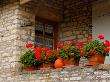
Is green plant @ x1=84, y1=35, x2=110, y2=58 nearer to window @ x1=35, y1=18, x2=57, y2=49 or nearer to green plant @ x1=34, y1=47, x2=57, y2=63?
green plant @ x1=34, y1=47, x2=57, y2=63

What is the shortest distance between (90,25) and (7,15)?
2204mm

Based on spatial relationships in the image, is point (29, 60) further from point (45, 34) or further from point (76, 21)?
point (76, 21)

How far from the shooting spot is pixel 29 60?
306 inches

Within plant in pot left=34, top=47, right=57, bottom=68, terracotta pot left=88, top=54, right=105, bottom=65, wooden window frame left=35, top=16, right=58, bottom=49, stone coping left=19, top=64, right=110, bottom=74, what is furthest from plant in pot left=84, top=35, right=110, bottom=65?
wooden window frame left=35, top=16, right=58, bottom=49

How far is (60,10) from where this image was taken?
30.6ft

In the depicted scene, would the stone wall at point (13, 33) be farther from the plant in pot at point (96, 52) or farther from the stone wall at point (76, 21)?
the plant in pot at point (96, 52)

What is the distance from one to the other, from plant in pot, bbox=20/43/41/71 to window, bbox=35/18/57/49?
2.97 feet

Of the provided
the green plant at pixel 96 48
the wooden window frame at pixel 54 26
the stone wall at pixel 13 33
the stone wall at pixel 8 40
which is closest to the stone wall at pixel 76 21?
the wooden window frame at pixel 54 26

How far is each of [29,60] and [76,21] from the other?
78.9 inches

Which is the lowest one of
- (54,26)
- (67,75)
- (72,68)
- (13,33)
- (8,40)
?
(67,75)

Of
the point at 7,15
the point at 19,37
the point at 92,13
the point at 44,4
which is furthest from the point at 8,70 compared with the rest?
the point at 92,13

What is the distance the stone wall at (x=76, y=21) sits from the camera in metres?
8.80

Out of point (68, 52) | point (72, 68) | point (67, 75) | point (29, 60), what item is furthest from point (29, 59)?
point (72, 68)

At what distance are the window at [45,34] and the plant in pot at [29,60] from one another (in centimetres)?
91
